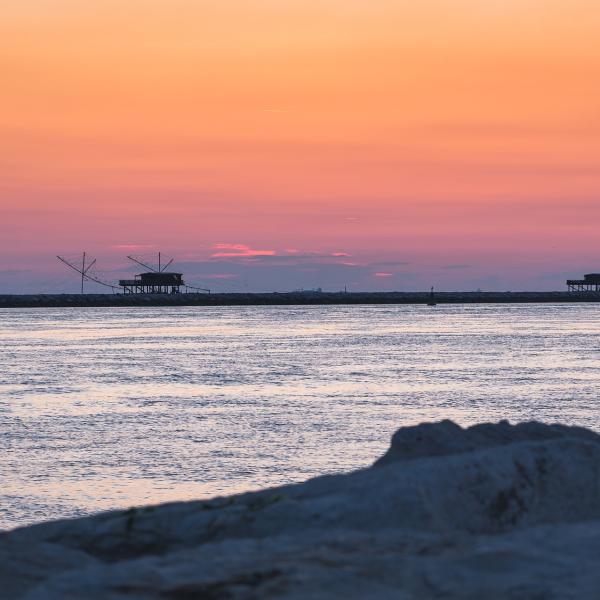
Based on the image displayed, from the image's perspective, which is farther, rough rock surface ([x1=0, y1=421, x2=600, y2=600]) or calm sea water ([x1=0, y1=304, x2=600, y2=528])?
calm sea water ([x1=0, y1=304, x2=600, y2=528])

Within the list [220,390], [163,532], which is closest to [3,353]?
[220,390]

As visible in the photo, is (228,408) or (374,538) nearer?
(374,538)

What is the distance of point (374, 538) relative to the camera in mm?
5512

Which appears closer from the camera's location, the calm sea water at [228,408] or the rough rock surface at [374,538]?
the rough rock surface at [374,538]

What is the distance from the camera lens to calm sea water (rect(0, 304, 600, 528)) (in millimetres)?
21625

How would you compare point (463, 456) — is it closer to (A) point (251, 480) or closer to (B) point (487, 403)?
(A) point (251, 480)

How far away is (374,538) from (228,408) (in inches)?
1193

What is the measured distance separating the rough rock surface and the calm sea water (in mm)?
12276

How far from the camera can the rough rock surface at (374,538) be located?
4.76 metres

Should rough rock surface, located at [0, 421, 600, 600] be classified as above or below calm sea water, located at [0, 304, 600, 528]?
above

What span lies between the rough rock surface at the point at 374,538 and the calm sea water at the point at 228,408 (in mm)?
12276

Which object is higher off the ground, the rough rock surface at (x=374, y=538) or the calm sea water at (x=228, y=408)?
the rough rock surface at (x=374, y=538)

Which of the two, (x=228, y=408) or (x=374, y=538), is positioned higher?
(x=374, y=538)

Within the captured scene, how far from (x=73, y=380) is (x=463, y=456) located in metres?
42.3
